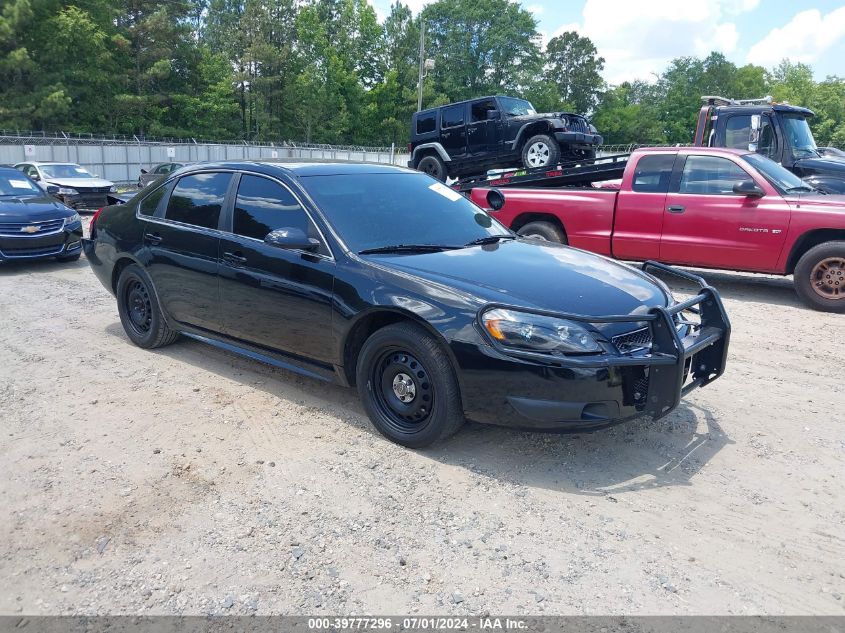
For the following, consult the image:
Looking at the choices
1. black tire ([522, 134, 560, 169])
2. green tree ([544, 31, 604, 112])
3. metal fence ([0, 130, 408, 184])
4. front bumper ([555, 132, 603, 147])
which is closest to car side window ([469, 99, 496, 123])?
black tire ([522, 134, 560, 169])

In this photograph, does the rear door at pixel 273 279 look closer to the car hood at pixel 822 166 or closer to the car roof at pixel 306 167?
the car roof at pixel 306 167

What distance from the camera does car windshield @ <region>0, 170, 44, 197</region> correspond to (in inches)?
406

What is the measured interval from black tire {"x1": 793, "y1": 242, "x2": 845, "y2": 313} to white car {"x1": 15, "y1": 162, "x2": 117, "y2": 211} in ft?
54.9

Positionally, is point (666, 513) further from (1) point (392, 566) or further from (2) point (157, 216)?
(2) point (157, 216)

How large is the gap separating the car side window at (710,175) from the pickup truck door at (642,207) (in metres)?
0.22

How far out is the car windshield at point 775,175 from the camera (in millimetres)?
8019

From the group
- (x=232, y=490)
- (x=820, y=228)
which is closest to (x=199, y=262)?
(x=232, y=490)

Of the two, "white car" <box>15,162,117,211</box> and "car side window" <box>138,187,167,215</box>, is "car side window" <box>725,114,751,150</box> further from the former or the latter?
"white car" <box>15,162,117,211</box>

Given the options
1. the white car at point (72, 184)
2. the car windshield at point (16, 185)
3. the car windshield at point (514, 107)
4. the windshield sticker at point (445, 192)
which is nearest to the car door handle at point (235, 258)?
the windshield sticker at point (445, 192)

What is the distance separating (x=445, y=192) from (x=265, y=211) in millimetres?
1442

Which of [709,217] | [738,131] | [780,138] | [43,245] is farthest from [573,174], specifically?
[43,245]

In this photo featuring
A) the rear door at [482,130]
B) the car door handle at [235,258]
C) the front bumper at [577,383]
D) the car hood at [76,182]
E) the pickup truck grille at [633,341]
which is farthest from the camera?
the car hood at [76,182]

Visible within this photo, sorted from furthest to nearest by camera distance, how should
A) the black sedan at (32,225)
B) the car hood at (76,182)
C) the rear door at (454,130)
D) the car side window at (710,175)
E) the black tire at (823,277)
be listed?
the car hood at (76,182), the rear door at (454,130), the black sedan at (32,225), the car side window at (710,175), the black tire at (823,277)

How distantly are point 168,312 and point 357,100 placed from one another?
62367mm
